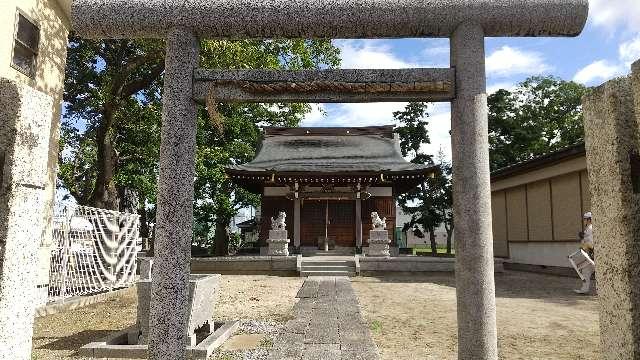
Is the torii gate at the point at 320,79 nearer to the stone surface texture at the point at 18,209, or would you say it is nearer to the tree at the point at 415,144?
the stone surface texture at the point at 18,209

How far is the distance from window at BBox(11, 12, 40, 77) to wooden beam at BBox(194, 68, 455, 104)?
6739mm

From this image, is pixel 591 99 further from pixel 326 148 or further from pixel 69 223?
pixel 326 148

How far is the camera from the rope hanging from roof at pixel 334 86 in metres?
3.36

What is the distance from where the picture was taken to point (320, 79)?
134 inches

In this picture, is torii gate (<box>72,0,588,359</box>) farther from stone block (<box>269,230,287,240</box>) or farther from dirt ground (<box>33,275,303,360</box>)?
stone block (<box>269,230,287,240</box>)

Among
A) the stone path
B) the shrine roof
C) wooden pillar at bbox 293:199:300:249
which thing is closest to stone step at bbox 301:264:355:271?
wooden pillar at bbox 293:199:300:249

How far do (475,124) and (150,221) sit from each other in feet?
99.3

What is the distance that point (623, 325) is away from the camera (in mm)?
1987

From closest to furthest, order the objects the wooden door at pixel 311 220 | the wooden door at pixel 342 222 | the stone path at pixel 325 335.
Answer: the stone path at pixel 325 335 → the wooden door at pixel 342 222 → the wooden door at pixel 311 220

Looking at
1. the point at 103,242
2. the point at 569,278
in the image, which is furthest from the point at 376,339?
the point at 569,278

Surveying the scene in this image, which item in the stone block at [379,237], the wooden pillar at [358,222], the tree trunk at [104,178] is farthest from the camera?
the wooden pillar at [358,222]

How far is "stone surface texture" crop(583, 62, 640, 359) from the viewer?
1.97 meters

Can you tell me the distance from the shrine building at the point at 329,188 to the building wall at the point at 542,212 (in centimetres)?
392

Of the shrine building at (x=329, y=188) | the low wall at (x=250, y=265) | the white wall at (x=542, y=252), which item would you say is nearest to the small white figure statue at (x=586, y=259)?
the white wall at (x=542, y=252)
